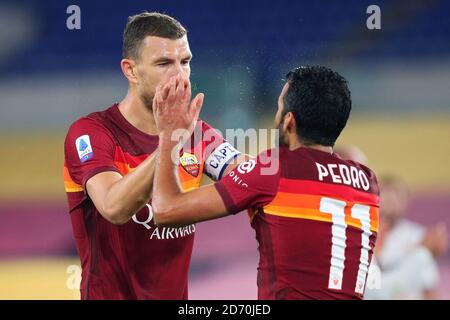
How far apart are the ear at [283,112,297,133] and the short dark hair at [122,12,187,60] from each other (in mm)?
993

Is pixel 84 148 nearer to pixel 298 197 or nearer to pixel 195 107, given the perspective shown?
pixel 195 107

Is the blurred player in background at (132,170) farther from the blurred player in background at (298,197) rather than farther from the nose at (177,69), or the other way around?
the blurred player in background at (298,197)

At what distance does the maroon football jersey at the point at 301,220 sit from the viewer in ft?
9.70

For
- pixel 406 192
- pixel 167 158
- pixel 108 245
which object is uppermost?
pixel 167 158

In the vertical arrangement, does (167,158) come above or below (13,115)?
above

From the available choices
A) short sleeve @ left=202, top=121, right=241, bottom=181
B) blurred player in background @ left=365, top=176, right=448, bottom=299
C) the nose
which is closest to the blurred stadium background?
blurred player in background @ left=365, top=176, right=448, bottom=299

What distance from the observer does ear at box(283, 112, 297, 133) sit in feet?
9.97

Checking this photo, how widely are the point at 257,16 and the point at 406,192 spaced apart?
214 cm

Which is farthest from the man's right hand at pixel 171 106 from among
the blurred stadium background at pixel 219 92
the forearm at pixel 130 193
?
the blurred stadium background at pixel 219 92

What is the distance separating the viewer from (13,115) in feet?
25.3

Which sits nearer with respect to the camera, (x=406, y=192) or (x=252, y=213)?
(x=252, y=213)

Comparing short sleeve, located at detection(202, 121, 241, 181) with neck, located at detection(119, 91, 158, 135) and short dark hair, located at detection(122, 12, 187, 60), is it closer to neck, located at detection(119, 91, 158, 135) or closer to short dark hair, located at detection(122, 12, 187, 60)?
neck, located at detection(119, 91, 158, 135)
